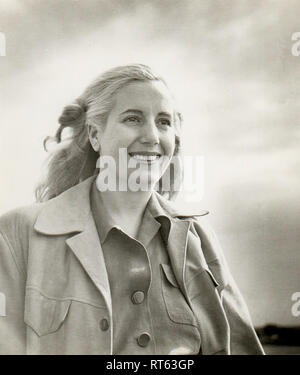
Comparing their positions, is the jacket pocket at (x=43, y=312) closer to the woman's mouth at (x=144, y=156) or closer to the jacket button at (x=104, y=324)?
the jacket button at (x=104, y=324)

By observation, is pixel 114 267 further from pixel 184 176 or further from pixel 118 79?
pixel 118 79

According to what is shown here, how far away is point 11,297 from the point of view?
254 centimetres

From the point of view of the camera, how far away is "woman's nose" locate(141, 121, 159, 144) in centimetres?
263

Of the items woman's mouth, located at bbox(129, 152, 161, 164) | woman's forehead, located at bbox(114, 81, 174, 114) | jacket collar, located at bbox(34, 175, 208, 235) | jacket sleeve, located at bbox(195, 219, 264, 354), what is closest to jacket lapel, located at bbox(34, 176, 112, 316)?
jacket collar, located at bbox(34, 175, 208, 235)

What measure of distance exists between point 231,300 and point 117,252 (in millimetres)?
565

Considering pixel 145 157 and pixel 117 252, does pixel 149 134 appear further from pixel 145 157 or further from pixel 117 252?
pixel 117 252

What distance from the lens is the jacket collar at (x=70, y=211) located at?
257 centimetres

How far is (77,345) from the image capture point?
2.48 m

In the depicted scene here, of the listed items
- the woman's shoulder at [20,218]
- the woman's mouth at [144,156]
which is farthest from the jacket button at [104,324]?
the woman's mouth at [144,156]

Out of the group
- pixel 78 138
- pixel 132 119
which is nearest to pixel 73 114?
pixel 78 138

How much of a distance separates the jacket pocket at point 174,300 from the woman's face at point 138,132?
410 millimetres

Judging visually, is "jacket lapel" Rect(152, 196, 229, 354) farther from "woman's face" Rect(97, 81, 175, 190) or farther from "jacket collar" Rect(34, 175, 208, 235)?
"woman's face" Rect(97, 81, 175, 190)

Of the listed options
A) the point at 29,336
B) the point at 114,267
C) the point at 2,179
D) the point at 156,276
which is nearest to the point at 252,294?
the point at 156,276

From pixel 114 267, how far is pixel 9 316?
1.60ft
